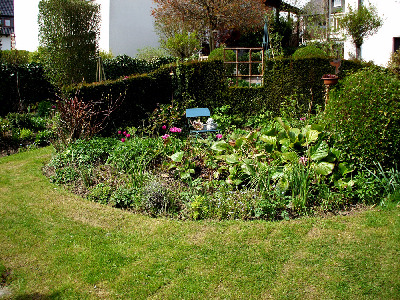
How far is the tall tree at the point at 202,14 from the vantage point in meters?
21.0

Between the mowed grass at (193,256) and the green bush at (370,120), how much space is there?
853 mm

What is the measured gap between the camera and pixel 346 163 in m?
5.84

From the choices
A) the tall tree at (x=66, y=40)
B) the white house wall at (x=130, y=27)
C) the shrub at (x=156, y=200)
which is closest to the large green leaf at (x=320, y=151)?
the shrub at (x=156, y=200)

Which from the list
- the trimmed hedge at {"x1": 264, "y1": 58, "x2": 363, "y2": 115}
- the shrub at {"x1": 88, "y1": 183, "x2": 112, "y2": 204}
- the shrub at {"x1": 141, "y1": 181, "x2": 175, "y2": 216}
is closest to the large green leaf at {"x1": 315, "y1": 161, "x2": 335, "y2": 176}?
the shrub at {"x1": 141, "y1": 181, "x2": 175, "y2": 216}

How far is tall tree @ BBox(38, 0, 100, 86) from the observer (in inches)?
474

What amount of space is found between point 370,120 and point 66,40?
9.53 metres

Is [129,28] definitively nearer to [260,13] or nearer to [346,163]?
[260,13]

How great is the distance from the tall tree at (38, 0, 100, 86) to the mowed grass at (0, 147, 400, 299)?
7494 millimetres

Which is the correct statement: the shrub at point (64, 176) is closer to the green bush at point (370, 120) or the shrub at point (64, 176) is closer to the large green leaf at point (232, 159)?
the large green leaf at point (232, 159)

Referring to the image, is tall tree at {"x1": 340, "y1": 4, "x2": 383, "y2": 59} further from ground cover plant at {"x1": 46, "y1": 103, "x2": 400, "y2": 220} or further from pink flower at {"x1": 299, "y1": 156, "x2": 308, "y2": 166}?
pink flower at {"x1": 299, "y1": 156, "x2": 308, "y2": 166}

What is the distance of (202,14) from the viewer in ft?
70.5

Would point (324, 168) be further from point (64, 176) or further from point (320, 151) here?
point (64, 176)

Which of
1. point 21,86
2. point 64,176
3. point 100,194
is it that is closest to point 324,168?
point 100,194

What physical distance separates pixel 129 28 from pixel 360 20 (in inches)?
436
